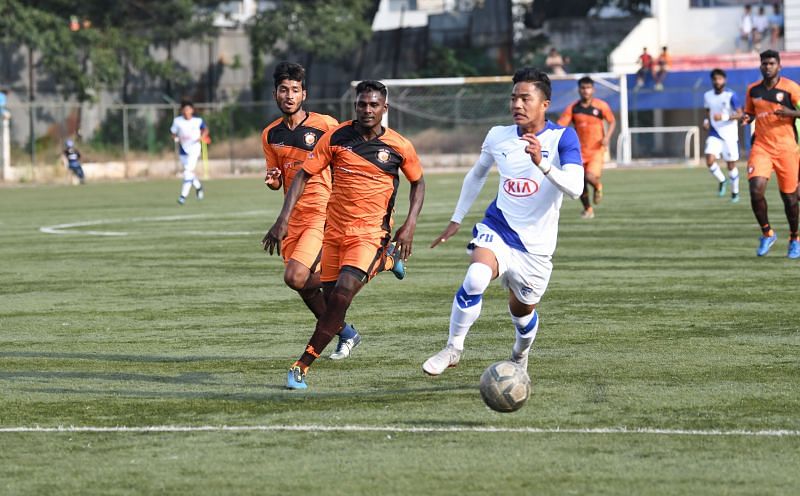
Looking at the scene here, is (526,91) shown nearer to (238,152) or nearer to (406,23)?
(238,152)

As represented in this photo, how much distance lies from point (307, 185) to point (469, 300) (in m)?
2.14

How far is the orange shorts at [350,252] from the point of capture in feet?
30.9

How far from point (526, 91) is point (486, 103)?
134 feet

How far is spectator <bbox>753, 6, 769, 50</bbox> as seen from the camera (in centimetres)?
5088

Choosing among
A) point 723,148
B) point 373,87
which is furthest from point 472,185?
point 723,148

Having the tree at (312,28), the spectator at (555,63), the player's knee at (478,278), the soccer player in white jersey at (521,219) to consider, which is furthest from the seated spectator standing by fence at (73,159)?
the player's knee at (478,278)

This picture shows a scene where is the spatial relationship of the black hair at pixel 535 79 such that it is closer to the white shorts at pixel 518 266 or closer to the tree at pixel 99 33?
the white shorts at pixel 518 266

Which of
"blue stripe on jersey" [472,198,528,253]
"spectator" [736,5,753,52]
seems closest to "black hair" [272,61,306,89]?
"blue stripe on jersey" [472,198,528,253]

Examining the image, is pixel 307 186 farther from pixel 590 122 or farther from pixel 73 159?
pixel 73 159

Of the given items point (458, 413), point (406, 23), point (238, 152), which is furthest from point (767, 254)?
point (406, 23)

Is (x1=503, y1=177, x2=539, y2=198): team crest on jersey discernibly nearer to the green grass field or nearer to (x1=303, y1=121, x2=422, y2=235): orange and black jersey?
(x1=303, y1=121, x2=422, y2=235): orange and black jersey

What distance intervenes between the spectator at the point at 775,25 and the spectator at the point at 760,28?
192 mm

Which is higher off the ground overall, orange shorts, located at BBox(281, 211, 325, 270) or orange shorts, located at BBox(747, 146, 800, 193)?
orange shorts, located at BBox(747, 146, 800, 193)

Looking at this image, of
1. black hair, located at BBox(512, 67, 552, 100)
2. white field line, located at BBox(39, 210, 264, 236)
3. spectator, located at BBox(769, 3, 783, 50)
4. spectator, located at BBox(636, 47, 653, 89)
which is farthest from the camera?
spectator, located at BBox(769, 3, 783, 50)
